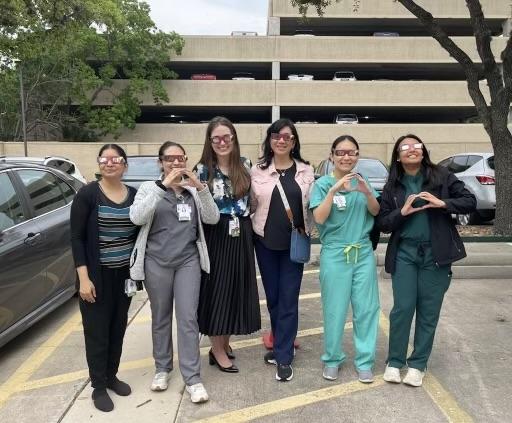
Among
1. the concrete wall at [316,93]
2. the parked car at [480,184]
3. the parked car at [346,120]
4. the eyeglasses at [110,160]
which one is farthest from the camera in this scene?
the concrete wall at [316,93]

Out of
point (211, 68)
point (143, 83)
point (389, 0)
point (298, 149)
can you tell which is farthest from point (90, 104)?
point (298, 149)

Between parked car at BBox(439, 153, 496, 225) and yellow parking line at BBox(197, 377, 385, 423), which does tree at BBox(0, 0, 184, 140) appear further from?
yellow parking line at BBox(197, 377, 385, 423)

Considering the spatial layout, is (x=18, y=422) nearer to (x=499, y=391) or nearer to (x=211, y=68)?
(x=499, y=391)

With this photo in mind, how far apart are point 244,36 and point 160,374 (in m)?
33.1

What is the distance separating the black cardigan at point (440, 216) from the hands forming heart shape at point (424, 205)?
5 centimetres

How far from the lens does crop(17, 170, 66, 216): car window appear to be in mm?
4727

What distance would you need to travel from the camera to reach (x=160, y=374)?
11.6ft

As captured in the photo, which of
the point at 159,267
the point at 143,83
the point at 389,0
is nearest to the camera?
the point at 159,267

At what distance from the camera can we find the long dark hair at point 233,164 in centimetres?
354

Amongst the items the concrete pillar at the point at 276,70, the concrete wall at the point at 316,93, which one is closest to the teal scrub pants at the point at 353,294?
the concrete wall at the point at 316,93

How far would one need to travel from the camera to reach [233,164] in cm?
361

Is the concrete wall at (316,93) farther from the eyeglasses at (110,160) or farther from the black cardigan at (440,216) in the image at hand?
the eyeglasses at (110,160)

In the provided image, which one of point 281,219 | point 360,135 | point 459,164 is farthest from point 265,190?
point 360,135

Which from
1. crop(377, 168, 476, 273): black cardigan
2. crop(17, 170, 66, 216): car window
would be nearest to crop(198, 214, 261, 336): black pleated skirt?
crop(377, 168, 476, 273): black cardigan
